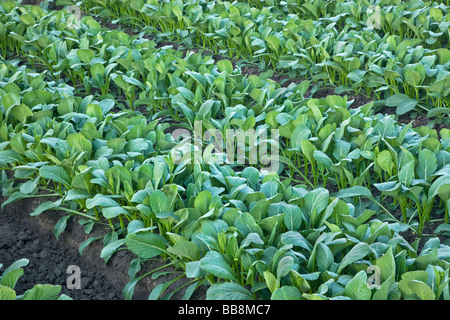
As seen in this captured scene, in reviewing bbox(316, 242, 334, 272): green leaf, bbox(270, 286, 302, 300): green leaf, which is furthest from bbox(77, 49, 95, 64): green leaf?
bbox(270, 286, 302, 300): green leaf

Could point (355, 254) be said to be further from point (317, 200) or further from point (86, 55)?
point (86, 55)

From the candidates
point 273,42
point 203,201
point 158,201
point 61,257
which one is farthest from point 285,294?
point 273,42

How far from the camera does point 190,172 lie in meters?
2.74

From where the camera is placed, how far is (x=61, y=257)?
2.78 meters

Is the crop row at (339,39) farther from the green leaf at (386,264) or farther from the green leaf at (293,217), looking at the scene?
the green leaf at (386,264)

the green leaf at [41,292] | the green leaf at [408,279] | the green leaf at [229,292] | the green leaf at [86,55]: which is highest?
the green leaf at [408,279]

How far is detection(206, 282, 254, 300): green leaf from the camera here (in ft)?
6.63

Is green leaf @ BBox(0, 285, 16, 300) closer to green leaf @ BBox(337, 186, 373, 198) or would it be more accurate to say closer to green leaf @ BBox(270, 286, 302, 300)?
green leaf @ BBox(270, 286, 302, 300)

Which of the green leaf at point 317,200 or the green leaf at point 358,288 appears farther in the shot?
the green leaf at point 317,200

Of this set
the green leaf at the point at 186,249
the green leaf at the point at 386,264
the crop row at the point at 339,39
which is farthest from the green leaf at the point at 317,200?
the crop row at the point at 339,39

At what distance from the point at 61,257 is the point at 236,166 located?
3.83 feet

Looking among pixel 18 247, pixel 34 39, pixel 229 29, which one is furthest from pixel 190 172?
pixel 34 39

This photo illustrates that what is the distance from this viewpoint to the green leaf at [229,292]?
6.63 feet
